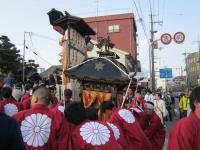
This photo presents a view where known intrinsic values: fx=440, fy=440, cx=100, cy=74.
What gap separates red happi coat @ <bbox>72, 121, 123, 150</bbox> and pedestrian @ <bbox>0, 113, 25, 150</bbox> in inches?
60.5

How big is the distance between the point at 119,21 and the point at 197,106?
60332 mm

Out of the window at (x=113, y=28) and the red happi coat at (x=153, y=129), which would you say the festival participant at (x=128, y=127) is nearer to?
the red happi coat at (x=153, y=129)

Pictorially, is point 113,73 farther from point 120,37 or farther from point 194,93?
point 120,37

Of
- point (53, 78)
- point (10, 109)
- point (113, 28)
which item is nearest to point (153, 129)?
point (10, 109)

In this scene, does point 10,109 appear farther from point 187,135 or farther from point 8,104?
point 187,135

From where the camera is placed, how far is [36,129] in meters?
5.50

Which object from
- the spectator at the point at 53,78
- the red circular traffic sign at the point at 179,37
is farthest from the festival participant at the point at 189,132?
the red circular traffic sign at the point at 179,37

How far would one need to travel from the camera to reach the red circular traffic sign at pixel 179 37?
3166 cm

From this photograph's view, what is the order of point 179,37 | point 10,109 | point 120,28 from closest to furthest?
1. point 10,109
2. point 179,37
3. point 120,28

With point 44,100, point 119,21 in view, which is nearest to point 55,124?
point 44,100

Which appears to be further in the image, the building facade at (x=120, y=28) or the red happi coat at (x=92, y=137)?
the building facade at (x=120, y=28)

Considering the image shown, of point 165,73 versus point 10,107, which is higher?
point 165,73

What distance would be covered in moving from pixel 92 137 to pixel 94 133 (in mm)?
62

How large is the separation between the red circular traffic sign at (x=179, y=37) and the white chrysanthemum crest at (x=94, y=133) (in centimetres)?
2718
